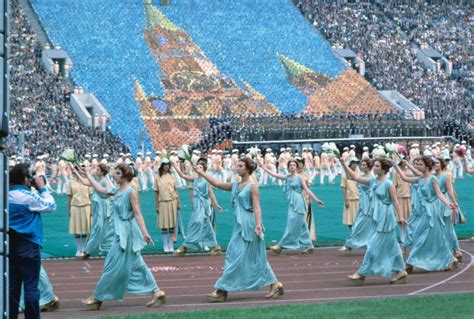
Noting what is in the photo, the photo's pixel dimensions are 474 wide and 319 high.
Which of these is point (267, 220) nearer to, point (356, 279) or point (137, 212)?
point (356, 279)

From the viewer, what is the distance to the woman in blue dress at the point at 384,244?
583 inches

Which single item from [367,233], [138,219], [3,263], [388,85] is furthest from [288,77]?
[3,263]

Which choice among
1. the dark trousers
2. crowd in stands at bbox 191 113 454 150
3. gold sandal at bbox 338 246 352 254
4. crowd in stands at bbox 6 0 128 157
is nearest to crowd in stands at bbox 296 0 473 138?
crowd in stands at bbox 191 113 454 150

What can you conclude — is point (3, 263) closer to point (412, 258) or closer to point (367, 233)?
point (412, 258)

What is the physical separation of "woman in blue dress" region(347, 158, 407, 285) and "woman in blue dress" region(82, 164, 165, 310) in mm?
2987

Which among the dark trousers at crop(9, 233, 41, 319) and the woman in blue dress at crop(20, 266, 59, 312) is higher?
the dark trousers at crop(9, 233, 41, 319)

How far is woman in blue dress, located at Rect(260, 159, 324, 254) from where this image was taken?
1986cm

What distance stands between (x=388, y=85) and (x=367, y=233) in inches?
1777

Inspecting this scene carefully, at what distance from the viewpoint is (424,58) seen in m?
67.2

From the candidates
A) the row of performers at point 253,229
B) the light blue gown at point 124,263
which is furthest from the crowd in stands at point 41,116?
the light blue gown at point 124,263

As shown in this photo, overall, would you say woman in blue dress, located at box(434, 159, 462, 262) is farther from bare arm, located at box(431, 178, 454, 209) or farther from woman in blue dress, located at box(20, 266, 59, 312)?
woman in blue dress, located at box(20, 266, 59, 312)

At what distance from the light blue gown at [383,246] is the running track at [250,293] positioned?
229 mm

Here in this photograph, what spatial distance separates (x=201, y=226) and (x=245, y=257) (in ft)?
21.7

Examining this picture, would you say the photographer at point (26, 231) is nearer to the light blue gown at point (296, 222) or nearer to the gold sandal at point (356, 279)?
the gold sandal at point (356, 279)
